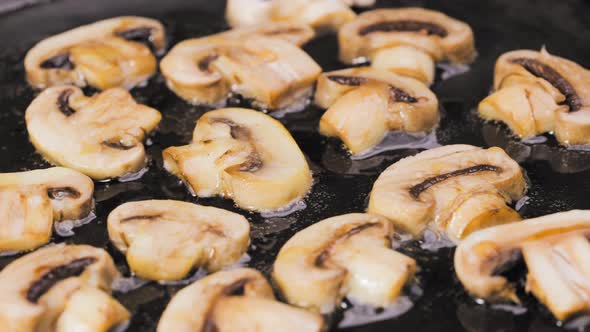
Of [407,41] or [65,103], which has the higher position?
[407,41]

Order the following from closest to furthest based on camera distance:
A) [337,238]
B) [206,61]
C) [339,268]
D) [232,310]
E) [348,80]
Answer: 1. [232,310]
2. [339,268]
3. [337,238]
4. [348,80]
5. [206,61]

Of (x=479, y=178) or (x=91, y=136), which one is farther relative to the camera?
(x=91, y=136)

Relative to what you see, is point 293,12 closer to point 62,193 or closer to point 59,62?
point 59,62

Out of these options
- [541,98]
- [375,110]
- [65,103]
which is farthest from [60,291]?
[541,98]

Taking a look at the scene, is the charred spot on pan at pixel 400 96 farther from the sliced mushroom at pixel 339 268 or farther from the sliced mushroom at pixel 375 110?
the sliced mushroom at pixel 339 268

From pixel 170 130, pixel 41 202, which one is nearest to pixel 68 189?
pixel 41 202

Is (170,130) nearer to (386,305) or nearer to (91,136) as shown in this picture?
(91,136)
